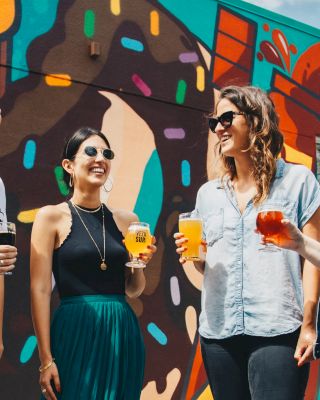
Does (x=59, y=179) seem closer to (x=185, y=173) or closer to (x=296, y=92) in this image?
(x=185, y=173)

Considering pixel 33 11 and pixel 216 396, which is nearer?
pixel 216 396

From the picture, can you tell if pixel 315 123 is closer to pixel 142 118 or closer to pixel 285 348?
pixel 142 118

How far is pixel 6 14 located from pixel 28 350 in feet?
8.36

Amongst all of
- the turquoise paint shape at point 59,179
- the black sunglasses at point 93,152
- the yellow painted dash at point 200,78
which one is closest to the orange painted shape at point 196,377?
the turquoise paint shape at point 59,179

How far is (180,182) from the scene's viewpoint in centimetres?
515

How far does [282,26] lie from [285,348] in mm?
4489

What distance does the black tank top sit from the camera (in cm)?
288

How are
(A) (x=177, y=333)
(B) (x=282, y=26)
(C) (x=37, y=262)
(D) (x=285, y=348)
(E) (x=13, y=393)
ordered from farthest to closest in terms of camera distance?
(B) (x=282, y=26) → (A) (x=177, y=333) → (E) (x=13, y=393) → (C) (x=37, y=262) → (D) (x=285, y=348)

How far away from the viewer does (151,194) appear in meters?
4.97

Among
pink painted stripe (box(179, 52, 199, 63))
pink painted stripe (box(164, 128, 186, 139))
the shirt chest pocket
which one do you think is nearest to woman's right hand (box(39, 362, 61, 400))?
the shirt chest pocket

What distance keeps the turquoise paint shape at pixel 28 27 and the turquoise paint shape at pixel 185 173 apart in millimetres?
1610

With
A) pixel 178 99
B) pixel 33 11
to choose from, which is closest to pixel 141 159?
pixel 178 99

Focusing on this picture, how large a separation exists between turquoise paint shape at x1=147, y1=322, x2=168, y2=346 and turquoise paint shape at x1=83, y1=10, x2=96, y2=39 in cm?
250

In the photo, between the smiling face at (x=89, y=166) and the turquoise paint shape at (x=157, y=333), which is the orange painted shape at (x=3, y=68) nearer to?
the smiling face at (x=89, y=166)
